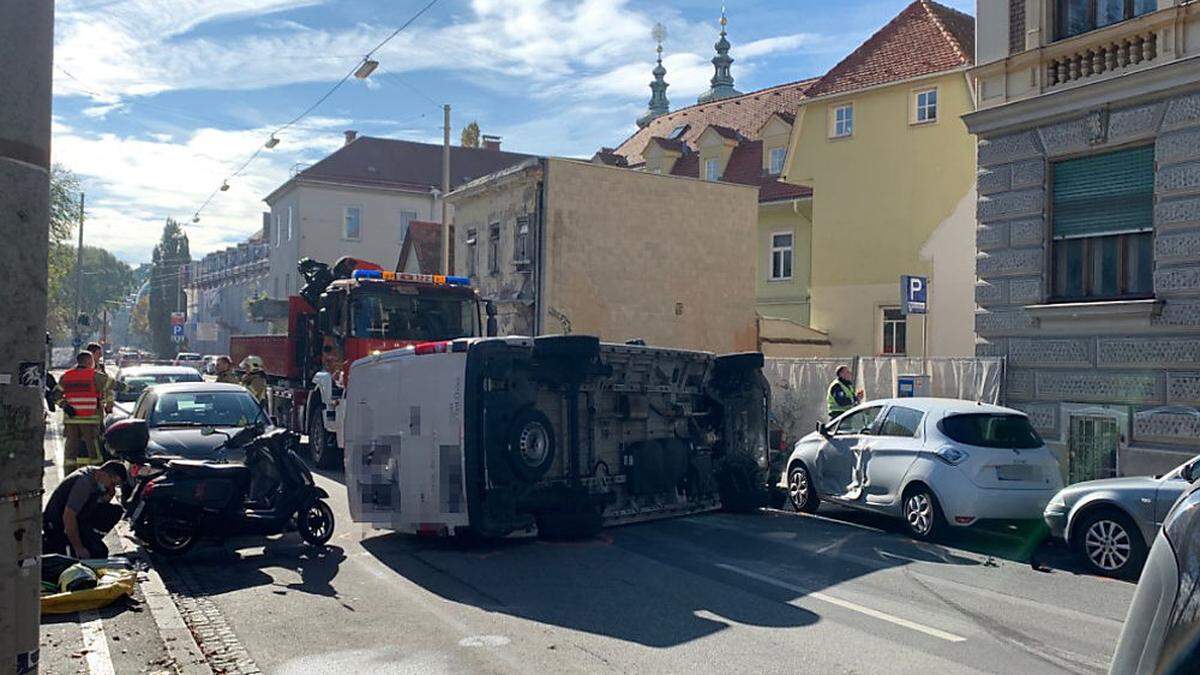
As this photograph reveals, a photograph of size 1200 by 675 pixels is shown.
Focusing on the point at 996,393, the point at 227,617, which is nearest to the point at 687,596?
the point at 227,617

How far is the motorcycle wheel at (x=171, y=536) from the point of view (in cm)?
885

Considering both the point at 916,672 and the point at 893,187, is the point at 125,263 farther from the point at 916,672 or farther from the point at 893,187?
the point at 916,672

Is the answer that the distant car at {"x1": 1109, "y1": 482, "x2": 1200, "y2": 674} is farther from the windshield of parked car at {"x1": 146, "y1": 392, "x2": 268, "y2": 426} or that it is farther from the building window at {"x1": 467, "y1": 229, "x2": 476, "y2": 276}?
the building window at {"x1": 467, "y1": 229, "x2": 476, "y2": 276}

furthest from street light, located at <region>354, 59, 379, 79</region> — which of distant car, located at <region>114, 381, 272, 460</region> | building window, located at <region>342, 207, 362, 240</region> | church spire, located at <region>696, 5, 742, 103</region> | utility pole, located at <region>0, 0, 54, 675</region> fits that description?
church spire, located at <region>696, 5, 742, 103</region>

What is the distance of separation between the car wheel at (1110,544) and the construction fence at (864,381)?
4.11m

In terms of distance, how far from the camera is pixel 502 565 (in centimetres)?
892

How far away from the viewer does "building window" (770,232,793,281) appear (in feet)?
109

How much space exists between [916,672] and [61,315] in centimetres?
6747

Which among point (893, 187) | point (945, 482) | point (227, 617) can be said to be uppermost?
point (893, 187)

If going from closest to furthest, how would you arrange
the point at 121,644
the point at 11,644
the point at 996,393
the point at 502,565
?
the point at 11,644 → the point at 121,644 → the point at 502,565 → the point at 996,393

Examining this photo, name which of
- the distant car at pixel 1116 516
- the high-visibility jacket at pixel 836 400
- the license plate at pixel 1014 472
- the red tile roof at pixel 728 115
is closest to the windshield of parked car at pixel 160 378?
the high-visibility jacket at pixel 836 400

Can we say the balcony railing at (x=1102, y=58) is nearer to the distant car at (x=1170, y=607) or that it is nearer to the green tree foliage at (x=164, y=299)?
the distant car at (x=1170, y=607)

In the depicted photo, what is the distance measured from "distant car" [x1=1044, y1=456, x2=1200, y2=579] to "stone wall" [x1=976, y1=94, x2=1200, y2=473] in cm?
425

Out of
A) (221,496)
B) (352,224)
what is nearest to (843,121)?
(221,496)
